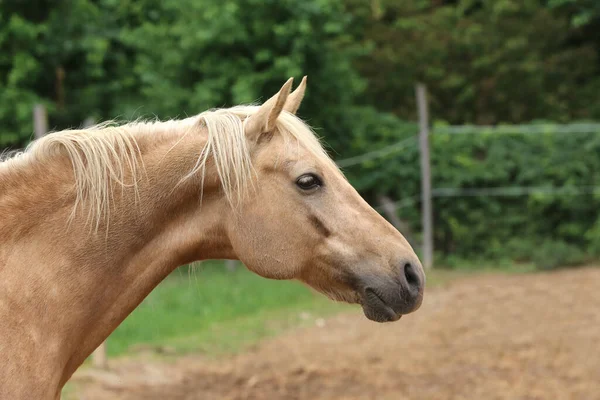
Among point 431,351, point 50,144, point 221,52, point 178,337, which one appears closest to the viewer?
point 50,144

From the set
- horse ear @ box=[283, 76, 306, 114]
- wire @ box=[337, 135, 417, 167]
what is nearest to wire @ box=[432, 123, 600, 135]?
wire @ box=[337, 135, 417, 167]

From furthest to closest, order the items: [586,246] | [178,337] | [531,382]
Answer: [586,246]
[178,337]
[531,382]

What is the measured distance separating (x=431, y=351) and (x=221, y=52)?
572 centimetres

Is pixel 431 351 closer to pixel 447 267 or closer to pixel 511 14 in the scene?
pixel 447 267

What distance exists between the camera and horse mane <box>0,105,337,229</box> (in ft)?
7.90

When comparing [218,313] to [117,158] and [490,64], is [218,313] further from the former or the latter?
[490,64]

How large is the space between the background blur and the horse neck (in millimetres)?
4880

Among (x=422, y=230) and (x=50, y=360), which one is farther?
(x=422, y=230)

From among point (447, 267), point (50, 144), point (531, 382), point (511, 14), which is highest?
point (50, 144)

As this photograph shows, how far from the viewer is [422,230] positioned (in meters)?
12.0

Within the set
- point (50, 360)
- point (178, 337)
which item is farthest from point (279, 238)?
point (178, 337)

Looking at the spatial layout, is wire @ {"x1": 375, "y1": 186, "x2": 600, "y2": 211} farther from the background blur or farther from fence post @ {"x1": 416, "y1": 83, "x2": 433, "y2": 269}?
fence post @ {"x1": 416, "y1": 83, "x2": 433, "y2": 269}

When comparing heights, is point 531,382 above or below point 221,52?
below

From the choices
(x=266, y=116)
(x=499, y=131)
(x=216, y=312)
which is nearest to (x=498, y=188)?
(x=499, y=131)
